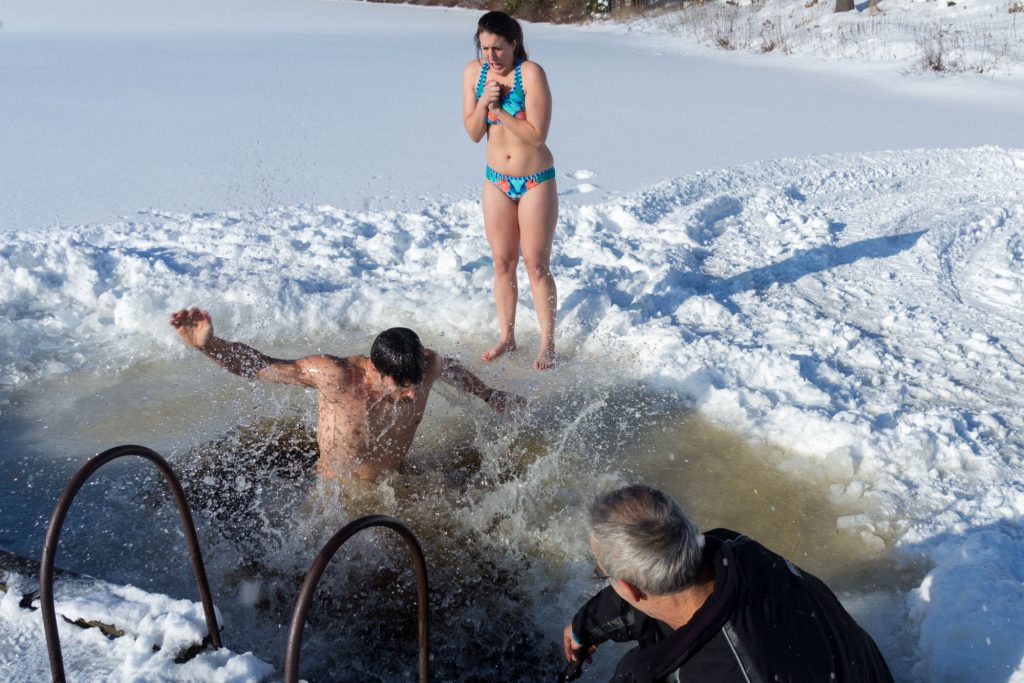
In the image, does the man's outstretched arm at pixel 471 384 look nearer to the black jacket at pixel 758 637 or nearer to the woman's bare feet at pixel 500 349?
the woman's bare feet at pixel 500 349

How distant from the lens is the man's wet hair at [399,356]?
3.20 meters

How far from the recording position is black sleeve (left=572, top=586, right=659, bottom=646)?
93.8 inches

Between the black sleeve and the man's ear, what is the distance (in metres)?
0.19

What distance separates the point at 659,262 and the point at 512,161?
1.91 meters

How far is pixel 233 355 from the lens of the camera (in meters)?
3.61

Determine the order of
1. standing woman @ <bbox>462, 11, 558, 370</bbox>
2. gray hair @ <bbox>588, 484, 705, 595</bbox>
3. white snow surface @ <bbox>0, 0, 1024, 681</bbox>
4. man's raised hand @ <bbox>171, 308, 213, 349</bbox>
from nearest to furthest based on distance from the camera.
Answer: gray hair @ <bbox>588, 484, 705, 595</bbox>
man's raised hand @ <bbox>171, 308, 213, 349</bbox>
white snow surface @ <bbox>0, 0, 1024, 681</bbox>
standing woman @ <bbox>462, 11, 558, 370</bbox>

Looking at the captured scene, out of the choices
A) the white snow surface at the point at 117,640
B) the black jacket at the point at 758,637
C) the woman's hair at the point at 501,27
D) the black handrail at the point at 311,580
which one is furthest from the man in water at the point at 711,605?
the woman's hair at the point at 501,27

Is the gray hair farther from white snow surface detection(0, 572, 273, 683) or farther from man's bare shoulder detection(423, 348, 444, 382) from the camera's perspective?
man's bare shoulder detection(423, 348, 444, 382)

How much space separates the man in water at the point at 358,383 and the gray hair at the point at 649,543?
133 cm

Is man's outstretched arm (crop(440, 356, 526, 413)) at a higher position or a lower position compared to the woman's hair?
lower

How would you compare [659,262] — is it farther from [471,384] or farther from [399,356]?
[399,356]

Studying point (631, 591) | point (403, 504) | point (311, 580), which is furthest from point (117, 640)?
point (631, 591)

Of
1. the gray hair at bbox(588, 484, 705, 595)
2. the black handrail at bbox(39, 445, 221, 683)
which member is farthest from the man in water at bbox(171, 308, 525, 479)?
the gray hair at bbox(588, 484, 705, 595)

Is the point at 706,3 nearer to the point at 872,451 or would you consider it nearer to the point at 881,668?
the point at 872,451
